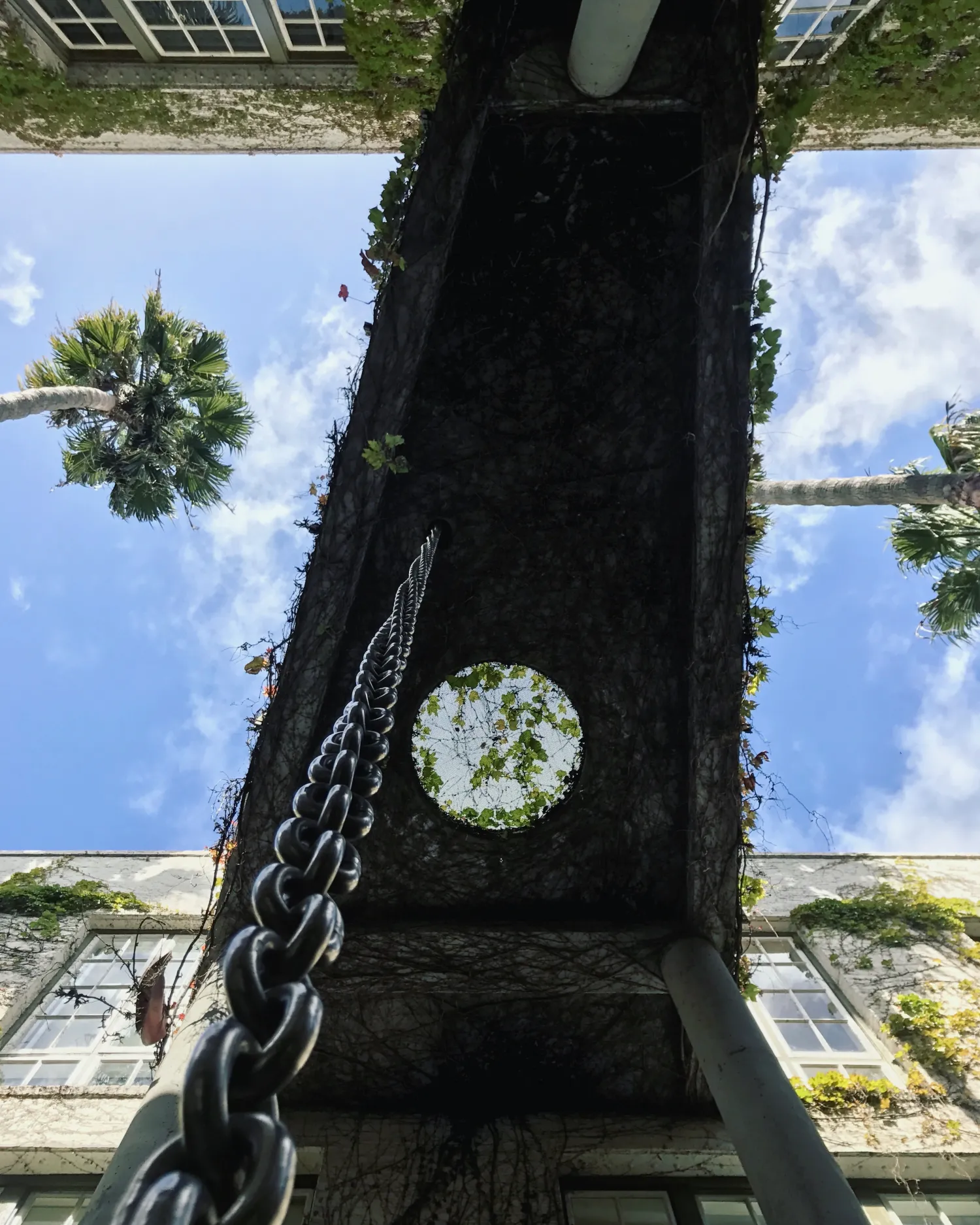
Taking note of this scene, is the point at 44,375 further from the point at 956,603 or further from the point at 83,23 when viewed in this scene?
the point at 956,603

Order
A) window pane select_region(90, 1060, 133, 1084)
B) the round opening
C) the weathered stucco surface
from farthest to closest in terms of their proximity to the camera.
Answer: the weathered stucco surface, window pane select_region(90, 1060, 133, 1084), the round opening

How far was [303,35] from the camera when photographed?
7395 mm

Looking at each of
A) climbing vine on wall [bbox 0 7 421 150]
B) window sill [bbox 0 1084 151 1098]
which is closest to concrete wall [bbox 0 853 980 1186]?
window sill [bbox 0 1084 151 1098]

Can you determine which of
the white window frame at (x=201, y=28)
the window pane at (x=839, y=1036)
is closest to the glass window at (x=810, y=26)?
the white window frame at (x=201, y=28)

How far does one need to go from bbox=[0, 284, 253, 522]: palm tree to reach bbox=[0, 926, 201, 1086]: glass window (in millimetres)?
5556

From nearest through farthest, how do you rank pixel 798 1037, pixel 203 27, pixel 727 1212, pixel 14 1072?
1. pixel 727 1212
2. pixel 14 1072
3. pixel 798 1037
4. pixel 203 27

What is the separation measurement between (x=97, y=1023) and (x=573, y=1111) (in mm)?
4477

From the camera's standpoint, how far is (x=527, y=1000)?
4543 millimetres

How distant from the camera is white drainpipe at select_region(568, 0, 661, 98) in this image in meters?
3.47

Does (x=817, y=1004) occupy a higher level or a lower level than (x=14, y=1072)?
higher

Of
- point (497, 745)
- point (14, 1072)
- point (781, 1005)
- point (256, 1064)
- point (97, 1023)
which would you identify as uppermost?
point (497, 745)

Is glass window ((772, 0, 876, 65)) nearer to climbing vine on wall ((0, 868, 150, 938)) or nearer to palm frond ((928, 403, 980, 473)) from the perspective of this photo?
palm frond ((928, 403, 980, 473))

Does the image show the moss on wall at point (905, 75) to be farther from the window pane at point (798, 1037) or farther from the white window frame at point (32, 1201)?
the white window frame at point (32, 1201)

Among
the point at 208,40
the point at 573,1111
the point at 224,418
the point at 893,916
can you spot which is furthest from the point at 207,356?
the point at 893,916
